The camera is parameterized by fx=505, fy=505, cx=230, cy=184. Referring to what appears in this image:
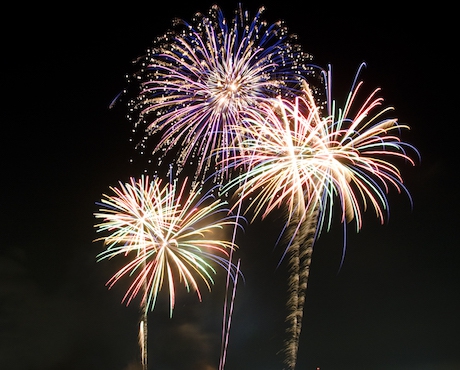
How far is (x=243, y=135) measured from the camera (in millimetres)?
15578

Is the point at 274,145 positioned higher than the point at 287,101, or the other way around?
the point at 287,101

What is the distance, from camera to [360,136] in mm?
14492

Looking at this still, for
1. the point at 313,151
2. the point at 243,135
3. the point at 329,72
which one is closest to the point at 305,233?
the point at 313,151

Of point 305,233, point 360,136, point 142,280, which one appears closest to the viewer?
point 360,136

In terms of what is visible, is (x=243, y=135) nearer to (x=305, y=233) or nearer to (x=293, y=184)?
(x=293, y=184)

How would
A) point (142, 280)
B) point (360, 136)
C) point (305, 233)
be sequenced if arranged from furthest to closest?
point (142, 280)
point (305, 233)
point (360, 136)

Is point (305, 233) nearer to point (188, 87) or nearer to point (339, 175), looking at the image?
point (339, 175)

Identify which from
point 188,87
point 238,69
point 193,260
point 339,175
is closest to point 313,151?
point 339,175

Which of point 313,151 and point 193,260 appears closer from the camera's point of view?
point 313,151

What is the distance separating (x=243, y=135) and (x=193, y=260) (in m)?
4.74

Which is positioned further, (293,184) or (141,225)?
(141,225)

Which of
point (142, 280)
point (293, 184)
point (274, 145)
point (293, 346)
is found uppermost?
point (274, 145)

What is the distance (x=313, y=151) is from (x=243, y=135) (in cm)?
225

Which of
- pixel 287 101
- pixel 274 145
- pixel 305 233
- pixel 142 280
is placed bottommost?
pixel 142 280
